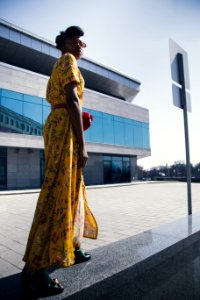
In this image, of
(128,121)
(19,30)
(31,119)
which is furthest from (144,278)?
(128,121)

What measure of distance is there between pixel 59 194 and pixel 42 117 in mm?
22770

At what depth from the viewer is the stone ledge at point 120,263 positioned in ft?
6.22

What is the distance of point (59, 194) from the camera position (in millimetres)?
1985

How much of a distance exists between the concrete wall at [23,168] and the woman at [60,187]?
21.2 m

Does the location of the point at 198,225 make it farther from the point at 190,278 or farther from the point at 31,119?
the point at 31,119

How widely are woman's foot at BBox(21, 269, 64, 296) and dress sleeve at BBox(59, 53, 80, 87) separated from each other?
55.9 inches

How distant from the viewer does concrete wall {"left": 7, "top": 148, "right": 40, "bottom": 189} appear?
2233 cm

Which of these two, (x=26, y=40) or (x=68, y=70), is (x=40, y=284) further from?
(x=26, y=40)

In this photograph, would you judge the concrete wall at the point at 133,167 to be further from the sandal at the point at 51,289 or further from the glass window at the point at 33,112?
the sandal at the point at 51,289

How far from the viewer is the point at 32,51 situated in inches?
1043

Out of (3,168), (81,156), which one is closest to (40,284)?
(81,156)

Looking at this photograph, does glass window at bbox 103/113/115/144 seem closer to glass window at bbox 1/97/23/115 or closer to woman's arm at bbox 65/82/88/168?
glass window at bbox 1/97/23/115

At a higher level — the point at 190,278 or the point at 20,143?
the point at 20,143

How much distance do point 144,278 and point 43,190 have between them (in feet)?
3.93
